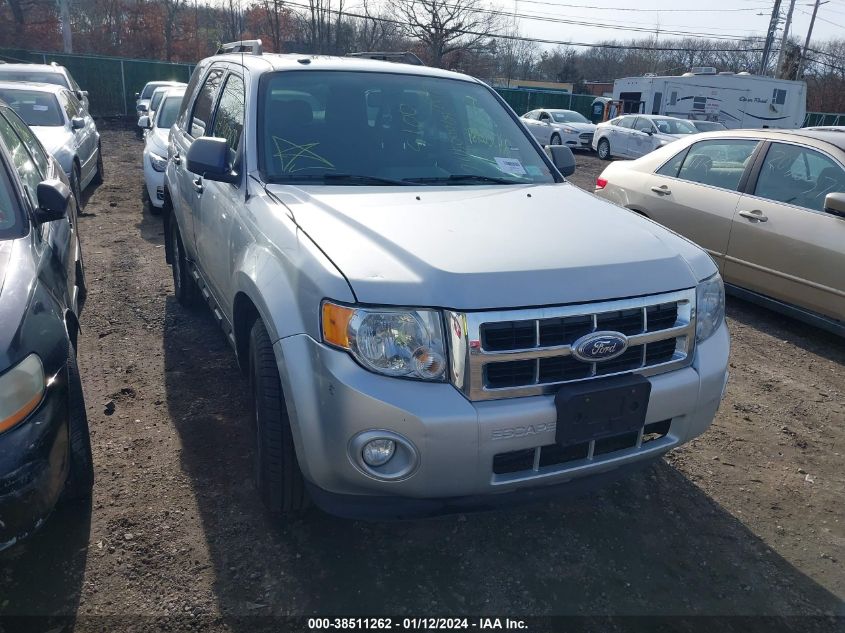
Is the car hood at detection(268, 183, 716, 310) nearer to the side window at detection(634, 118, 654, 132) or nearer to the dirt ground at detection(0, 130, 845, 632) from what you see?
the dirt ground at detection(0, 130, 845, 632)

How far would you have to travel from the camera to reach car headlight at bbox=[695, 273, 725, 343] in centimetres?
268

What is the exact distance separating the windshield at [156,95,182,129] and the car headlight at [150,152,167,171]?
123 cm

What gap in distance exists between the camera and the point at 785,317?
5.86 meters

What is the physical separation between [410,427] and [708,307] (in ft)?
4.65

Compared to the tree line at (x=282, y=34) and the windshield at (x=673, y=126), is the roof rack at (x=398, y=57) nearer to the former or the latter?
→ the windshield at (x=673, y=126)

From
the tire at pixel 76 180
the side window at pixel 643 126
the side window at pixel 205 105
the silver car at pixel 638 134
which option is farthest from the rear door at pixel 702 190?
the side window at pixel 643 126

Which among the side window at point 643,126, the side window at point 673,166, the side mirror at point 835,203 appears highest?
the side window at point 643,126

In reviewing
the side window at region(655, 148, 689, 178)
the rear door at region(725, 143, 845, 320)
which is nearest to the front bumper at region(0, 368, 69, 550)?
the rear door at region(725, 143, 845, 320)

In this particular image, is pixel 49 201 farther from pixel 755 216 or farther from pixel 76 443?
pixel 755 216

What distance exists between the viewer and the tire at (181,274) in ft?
16.8

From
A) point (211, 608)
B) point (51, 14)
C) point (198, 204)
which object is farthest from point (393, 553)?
point (51, 14)

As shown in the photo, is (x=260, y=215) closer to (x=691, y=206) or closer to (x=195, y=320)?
(x=195, y=320)

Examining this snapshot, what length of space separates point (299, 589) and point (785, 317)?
201 inches

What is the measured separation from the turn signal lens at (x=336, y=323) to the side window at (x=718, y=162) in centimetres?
491
